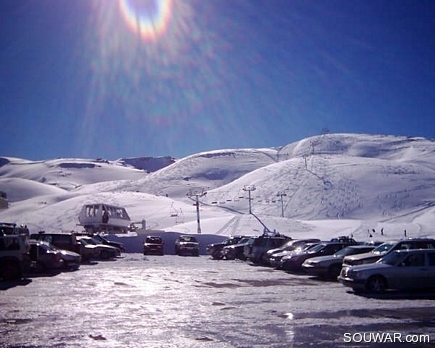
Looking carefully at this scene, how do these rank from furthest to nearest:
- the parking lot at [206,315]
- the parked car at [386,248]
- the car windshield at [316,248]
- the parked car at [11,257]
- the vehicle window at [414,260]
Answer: the car windshield at [316,248] < the parked car at [11,257] < the parked car at [386,248] < the vehicle window at [414,260] < the parking lot at [206,315]

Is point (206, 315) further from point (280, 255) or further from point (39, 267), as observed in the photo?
point (280, 255)

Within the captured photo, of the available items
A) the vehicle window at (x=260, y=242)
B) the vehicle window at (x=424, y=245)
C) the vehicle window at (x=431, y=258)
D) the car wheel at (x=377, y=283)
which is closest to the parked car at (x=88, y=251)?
the vehicle window at (x=260, y=242)

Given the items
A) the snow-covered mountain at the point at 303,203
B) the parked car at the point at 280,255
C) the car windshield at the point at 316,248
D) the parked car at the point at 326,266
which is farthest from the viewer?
the snow-covered mountain at the point at 303,203

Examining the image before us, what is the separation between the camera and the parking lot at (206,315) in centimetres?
1004

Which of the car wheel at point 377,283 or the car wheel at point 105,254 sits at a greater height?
the car wheel at point 105,254

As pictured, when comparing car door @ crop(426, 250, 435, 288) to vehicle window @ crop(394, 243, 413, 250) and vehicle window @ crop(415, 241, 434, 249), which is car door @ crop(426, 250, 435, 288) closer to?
vehicle window @ crop(394, 243, 413, 250)

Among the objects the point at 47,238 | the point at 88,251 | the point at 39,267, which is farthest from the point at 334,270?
the point at 88,251

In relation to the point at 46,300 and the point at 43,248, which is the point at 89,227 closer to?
the point at 43,248

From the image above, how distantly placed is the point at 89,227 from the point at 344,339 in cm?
6732

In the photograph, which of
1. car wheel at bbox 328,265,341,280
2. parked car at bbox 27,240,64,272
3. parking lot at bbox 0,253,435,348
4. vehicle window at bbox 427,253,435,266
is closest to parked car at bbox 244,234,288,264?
car wheel at bbox 328,265,341,280

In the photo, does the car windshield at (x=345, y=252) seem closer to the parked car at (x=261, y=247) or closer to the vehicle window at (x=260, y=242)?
the parked car at (x=261, y=247)

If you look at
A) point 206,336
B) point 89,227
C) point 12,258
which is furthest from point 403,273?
point 89,227

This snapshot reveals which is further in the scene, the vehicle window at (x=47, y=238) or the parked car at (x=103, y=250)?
the parked car at (x=103, y=250)

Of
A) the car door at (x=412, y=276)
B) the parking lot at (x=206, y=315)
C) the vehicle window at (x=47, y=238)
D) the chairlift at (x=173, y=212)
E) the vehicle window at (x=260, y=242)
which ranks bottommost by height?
the parking lot at (x=206, y=315)
